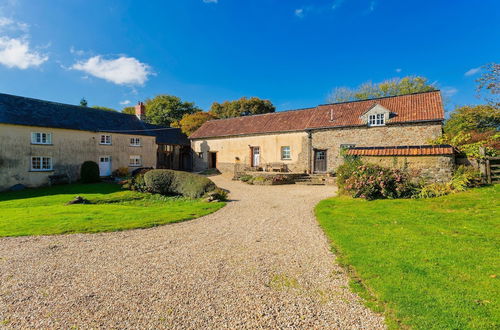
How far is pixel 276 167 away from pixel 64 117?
18157 mm

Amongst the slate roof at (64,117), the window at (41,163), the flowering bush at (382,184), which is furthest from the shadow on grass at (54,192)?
the flowering bush at (382,184)

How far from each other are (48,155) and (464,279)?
23864 mm

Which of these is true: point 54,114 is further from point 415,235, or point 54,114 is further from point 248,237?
point 415,235

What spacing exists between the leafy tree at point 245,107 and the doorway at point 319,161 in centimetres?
2114

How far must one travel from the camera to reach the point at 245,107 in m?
41.1

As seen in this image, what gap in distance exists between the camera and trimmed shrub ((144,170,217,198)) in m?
13.7

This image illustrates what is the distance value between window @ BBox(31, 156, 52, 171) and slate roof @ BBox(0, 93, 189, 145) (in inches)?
96.9

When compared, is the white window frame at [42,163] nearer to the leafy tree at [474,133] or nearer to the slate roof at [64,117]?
the slate roof at [64,117]

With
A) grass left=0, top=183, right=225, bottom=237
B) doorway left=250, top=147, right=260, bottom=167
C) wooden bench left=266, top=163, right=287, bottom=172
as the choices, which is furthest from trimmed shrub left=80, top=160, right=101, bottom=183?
wooden bench left=266, top=163, right=287, bottom=172

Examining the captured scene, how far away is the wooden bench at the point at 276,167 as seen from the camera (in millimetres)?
22172

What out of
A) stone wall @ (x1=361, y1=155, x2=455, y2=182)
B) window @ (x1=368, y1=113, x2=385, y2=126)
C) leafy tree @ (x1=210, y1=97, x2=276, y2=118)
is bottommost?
stone wall @ (x1=361, y1=155, x2=455, y2=182)

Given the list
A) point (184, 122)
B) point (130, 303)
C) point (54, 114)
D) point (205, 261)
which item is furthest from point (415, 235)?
point (184, 122)

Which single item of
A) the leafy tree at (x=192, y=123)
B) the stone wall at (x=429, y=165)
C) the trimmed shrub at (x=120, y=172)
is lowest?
the trimmed shrub at (x=120, y=172)

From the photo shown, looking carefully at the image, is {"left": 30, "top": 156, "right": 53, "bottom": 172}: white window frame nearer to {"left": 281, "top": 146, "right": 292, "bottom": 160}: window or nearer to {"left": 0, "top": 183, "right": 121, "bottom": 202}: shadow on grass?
{"left": 0, "top": 183, "right": 121, "bottom": 202}: shadow on grass
